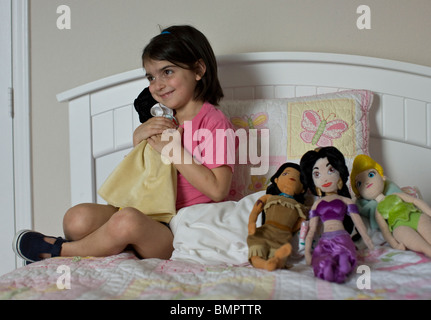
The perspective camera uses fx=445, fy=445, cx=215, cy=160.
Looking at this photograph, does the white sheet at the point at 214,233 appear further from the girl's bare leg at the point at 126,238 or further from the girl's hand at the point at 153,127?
the girl's hand at the point at 153,127

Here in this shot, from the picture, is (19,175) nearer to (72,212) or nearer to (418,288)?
(72,212)

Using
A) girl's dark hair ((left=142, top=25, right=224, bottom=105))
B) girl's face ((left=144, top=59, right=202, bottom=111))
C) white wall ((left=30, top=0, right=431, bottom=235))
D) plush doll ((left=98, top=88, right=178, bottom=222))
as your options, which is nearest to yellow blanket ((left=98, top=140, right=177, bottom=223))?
plush doll ((left=98, top=88, right=178, bottom=222))

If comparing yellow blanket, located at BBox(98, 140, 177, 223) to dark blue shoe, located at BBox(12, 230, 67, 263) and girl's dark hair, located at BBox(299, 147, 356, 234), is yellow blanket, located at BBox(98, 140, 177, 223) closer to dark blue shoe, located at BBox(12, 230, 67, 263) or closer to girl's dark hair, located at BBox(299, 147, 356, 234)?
dark blue shoe, located at BBox(12, 230, 67, 263)

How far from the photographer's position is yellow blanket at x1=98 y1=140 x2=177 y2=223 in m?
1.30

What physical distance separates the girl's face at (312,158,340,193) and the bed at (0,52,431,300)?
0.17 meters

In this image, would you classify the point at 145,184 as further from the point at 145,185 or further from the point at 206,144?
the point at 206,144

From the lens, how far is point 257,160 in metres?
1.47

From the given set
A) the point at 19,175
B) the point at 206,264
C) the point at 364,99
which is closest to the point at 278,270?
the point at 206,264

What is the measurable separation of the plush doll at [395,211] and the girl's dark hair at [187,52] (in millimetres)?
531

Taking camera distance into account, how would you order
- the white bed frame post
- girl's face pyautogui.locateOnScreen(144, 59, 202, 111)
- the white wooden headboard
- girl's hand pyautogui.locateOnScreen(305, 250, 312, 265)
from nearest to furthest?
girl's hand pyautogui.locateOnScreen(305, 250, 312, 265), girl's face pyautogui.locateOnScreen(144, 59, 202, 111), the white wooden headboard, the white bed frame post

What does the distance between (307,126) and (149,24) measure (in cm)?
75

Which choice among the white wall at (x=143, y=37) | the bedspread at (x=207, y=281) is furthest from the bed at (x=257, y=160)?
the white wall at (x=143, y=37)

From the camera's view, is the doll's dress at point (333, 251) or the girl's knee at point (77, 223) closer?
the doll's dress at point (333, 251)

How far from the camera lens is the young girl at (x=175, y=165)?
1159mm
